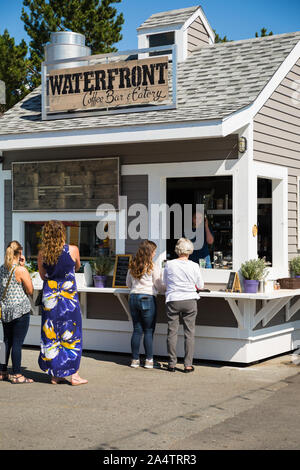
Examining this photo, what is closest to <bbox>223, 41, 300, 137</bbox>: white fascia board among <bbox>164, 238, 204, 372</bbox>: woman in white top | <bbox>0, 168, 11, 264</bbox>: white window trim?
<bbox>164, 238, 204, 372</bbox>: woman in white top

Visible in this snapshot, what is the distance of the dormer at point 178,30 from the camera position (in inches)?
458

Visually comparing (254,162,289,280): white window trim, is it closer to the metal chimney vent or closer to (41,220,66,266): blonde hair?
(41,220,66,266): blonde hair

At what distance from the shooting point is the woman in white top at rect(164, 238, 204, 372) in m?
8.53

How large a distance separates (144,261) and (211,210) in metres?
1.86

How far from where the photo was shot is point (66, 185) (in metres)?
10.2

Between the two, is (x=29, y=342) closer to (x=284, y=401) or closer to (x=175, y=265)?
(x=175, y=265)

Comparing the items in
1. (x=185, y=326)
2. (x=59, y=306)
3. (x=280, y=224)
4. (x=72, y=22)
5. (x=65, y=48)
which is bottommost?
(x=185, y=326)

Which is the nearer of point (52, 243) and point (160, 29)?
point (52, 243)

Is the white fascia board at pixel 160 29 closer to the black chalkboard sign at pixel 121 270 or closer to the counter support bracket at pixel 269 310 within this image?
the black chalkboard sign at pixel 121 270

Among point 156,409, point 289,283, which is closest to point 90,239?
point 289,283

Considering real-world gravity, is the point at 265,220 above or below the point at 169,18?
below

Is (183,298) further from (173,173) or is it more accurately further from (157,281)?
(173,173)

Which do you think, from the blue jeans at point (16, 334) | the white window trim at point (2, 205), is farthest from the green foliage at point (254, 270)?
the white window trim at point (2, 205)
